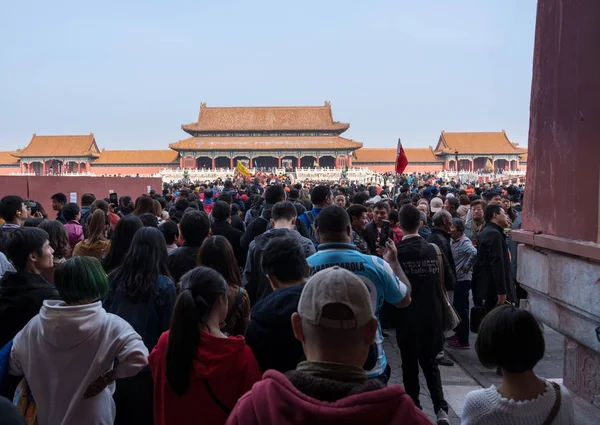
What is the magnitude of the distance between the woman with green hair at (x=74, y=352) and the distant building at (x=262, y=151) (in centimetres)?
4759

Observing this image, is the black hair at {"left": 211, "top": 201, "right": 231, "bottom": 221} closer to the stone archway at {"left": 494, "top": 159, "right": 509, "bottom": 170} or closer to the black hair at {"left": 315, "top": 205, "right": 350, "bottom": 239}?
the black hair at {"left": 315, "top": 205, "right": 350, "bottom": 239}

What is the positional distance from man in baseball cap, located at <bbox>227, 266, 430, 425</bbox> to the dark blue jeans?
4.96 metres

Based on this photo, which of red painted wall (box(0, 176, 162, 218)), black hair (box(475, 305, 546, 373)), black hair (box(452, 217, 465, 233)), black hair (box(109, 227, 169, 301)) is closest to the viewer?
black hair (box(475, 305, 546, 373))

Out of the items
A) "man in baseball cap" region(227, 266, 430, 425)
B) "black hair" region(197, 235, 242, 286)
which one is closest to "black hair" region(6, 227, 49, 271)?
"black hair" region(197, 235, 242, 286)

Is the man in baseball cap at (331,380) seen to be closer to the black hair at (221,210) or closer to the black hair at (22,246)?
the black hair at (22,246)

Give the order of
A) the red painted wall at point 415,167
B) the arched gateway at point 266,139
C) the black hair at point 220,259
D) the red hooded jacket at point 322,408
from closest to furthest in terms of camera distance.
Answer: the red hooded jacket at point 322,408
the black hair at point 220,259
the arched gateway at point 266,139
the red painted wall at point 415,167

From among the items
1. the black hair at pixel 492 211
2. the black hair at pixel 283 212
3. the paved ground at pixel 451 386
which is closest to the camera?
the black hair at pixel 283 212

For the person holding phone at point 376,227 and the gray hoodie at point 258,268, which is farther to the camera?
the person holding phone at point 376,227

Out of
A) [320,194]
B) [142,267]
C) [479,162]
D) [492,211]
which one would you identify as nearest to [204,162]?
[479,162]

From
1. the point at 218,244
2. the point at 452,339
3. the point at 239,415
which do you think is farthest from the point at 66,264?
the point at 452,339

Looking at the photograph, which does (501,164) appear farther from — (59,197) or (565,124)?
(565,124)

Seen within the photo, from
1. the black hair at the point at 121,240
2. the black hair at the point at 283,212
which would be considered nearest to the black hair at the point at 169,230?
the black hair at the point at 283,212

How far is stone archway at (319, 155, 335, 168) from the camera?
53.3m

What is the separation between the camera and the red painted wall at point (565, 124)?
281 centimetres
